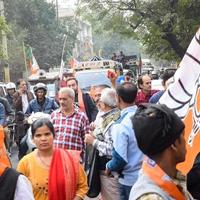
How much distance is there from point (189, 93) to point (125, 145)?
4.84 ft

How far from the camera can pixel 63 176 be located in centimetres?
425

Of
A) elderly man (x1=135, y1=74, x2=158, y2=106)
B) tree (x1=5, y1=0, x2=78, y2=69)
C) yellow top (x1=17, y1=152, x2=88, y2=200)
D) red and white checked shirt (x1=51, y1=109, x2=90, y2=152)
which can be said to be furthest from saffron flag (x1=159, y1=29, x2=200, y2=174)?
tree (x1=5, y1=0, x2=78, y2=69)

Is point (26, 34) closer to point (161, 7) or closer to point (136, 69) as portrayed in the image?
point (136, 69)

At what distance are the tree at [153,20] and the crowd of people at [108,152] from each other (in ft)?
35.4

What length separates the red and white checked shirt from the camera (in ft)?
19.5

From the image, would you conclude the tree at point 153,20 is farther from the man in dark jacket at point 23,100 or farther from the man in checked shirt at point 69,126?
the man in checked shirt at point 69,126

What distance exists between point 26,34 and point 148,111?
124ft

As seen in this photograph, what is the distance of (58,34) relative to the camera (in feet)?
153

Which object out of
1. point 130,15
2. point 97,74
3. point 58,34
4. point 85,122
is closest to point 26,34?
point 58,34

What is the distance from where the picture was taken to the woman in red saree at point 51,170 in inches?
167

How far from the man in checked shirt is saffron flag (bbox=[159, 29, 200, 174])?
9.17 feet

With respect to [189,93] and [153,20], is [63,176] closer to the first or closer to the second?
[189,93]

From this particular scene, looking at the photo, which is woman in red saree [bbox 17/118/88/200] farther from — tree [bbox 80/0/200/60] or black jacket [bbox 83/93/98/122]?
tree [bbox 80/0/200/60]

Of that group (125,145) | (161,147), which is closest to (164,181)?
(161,147)
